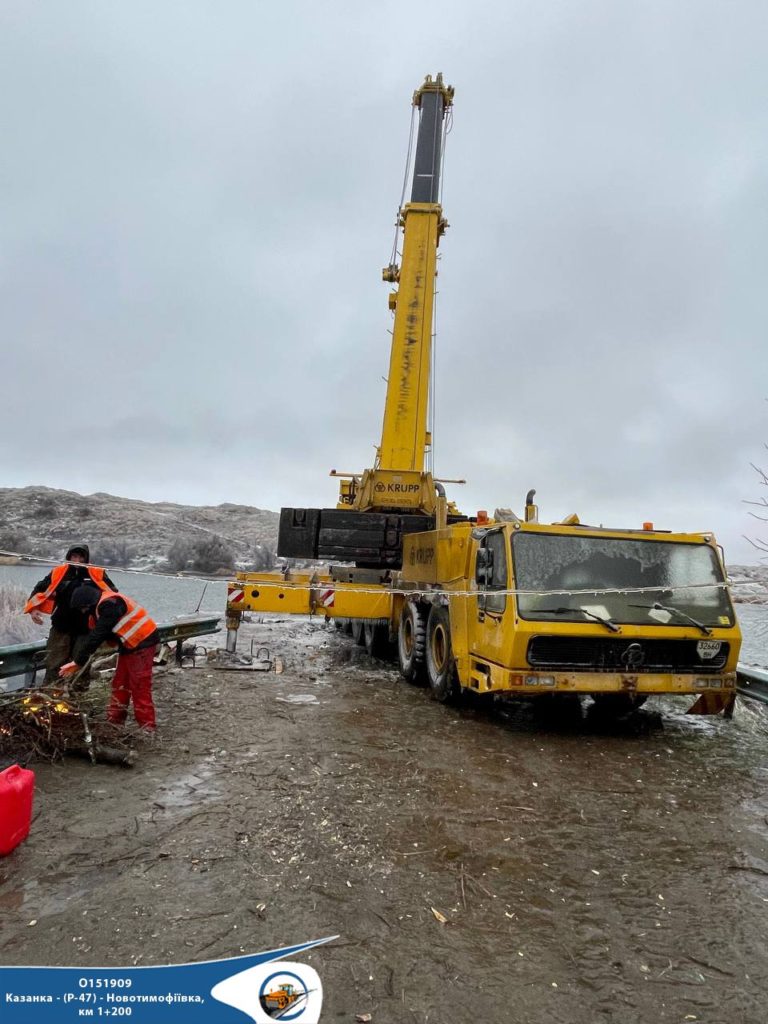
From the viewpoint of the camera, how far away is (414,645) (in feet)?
27.1

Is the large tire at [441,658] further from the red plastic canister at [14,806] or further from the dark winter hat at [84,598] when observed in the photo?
the red plastic canister at [14,806]

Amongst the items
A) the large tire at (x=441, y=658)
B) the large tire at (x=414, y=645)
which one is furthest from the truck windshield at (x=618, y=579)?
the large tire at (x=414, y=645)

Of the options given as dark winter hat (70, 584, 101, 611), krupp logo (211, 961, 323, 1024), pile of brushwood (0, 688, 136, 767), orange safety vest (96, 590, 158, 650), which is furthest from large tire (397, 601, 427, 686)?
krupp logo (211, 961, 323, 1024)

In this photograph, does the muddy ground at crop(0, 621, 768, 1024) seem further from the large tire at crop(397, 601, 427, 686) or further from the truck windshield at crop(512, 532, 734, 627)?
the large tire at crop(397, 601, 427, 686)

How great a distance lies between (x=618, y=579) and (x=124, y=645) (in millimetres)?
4477

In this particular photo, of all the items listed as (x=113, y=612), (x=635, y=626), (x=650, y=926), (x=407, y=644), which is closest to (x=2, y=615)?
(x=407, y=644)

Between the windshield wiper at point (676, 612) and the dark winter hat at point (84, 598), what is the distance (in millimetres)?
4767

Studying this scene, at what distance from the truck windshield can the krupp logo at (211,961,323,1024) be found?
3773mm

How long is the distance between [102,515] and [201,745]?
6966 cm

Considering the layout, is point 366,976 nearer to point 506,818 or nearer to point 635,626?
point 506,818

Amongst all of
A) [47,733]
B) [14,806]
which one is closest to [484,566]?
[47,733]

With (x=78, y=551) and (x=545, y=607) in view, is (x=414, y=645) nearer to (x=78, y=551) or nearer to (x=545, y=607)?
(x=545, y=607)

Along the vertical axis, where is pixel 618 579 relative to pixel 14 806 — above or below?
above

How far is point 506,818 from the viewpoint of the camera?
3.96 meters
